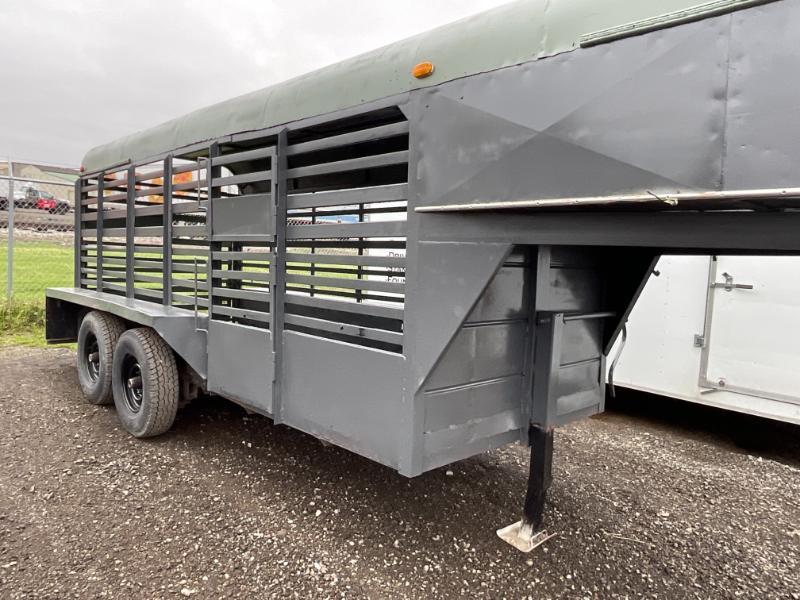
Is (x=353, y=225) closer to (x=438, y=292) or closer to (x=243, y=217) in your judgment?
(x=438, y=292)

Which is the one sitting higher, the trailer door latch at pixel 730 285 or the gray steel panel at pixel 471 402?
the trailer door latch at pixel 730 285

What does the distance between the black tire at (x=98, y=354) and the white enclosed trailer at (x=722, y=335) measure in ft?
13.8

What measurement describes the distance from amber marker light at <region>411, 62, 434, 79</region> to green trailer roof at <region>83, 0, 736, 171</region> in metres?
0.02

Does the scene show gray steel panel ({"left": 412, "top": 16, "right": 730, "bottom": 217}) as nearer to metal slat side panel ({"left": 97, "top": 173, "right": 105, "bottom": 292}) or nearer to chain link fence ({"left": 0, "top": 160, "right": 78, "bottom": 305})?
metal slat side panel ({"left": 97, "top": 173, "right": 105, "bottom": 292})

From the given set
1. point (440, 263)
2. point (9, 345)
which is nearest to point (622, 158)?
point (440, 263)

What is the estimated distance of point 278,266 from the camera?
9.29ft

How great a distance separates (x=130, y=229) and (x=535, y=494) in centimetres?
348

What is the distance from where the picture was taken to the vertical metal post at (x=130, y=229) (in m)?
4.16

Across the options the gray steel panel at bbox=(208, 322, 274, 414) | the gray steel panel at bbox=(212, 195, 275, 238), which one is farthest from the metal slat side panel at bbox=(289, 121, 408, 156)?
the gray steel panel at bbox=(208, 322, 274, 414)

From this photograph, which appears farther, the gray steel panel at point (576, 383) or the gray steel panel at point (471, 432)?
the gray steel panel at point (576, 383)

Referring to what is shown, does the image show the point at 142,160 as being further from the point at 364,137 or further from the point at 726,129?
the point at 726,129

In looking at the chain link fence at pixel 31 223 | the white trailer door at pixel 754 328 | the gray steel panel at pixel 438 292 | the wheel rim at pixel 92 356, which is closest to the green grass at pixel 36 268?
the chain link fence at pixel 31 223

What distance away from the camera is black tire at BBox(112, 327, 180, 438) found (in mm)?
3629

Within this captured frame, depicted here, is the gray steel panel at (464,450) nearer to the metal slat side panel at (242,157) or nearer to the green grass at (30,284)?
the metal slat side panel at (242,157)
